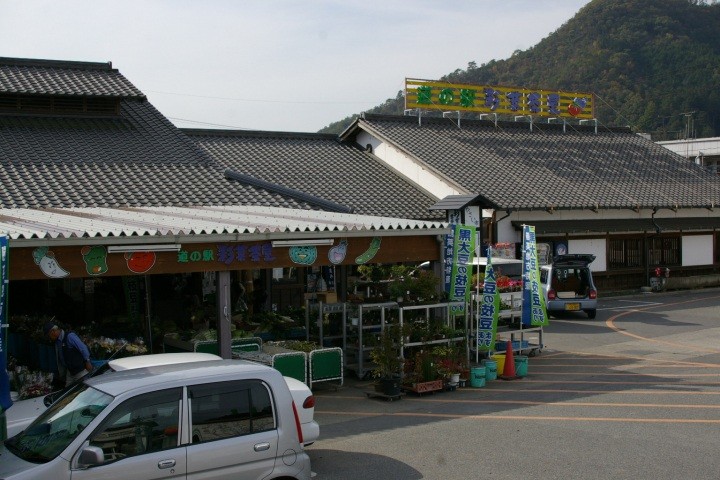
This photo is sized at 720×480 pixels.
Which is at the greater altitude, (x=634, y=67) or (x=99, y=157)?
(x=634, y=67)

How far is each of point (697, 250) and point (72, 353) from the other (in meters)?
28.7

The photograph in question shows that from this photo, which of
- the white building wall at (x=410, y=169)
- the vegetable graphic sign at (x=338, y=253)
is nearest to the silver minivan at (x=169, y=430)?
the vegetable graphic sign at (x=338, y=253)

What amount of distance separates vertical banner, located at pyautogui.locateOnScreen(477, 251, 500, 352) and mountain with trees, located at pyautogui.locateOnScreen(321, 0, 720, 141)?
5441 centimetres

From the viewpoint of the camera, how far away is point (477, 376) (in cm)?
1380

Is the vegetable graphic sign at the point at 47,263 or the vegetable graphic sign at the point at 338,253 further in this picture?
the vegetable graphic sign at the point at 338,253

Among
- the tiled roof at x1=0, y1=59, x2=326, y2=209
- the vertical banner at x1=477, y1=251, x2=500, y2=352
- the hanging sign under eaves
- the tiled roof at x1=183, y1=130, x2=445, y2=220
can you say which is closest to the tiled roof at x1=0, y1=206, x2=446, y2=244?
the tiled roof at x1=0, y1=59, x2=326, y2=209

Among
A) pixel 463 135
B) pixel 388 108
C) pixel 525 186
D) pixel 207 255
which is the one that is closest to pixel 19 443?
pixel 207 255

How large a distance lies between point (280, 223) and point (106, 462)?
6.97 m

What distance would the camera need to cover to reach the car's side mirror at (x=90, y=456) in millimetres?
6086

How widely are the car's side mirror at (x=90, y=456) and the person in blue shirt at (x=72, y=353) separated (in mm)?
5289

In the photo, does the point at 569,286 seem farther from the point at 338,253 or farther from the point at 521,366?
the point at 338,253

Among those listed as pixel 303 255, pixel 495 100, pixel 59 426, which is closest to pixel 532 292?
pixel 303 255

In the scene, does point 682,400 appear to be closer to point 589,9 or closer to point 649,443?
point 649,443

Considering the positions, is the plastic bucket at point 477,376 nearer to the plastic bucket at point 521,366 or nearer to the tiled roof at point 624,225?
the plastic bucket at point 521,366
